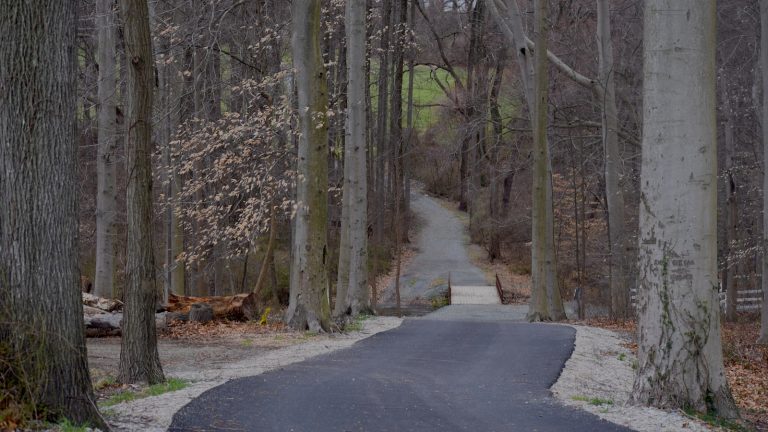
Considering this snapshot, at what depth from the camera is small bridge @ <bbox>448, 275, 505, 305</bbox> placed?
113 feet

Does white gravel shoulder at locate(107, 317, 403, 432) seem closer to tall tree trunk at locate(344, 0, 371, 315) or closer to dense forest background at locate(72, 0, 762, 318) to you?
tall tree trunk at locate(344, 0, 371, 315)

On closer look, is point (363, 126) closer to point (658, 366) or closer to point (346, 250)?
point (346, 250)

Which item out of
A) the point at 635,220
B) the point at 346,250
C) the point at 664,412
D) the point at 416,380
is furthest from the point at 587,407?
the point at 635,220

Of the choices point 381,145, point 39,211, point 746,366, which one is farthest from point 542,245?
point 381,145

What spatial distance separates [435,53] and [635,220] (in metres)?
20.8

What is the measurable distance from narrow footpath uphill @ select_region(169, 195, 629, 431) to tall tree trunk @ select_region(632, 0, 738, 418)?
1.17m

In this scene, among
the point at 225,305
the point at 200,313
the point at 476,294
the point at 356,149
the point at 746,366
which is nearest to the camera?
the point at 746,366

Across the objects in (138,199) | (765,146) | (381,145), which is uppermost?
(381,145)

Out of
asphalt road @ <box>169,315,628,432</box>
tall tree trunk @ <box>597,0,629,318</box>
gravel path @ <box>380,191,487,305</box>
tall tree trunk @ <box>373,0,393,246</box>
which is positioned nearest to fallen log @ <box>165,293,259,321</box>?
asphalt road @ <box>169,315,628,432</box>

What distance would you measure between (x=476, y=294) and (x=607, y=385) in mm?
24073

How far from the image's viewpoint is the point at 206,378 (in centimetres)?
1038

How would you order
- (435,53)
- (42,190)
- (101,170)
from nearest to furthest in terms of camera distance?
1. (42,190)
2. (101,170)
3. (435,53)

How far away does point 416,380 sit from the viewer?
408 inches

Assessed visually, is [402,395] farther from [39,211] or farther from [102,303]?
[102,303]
